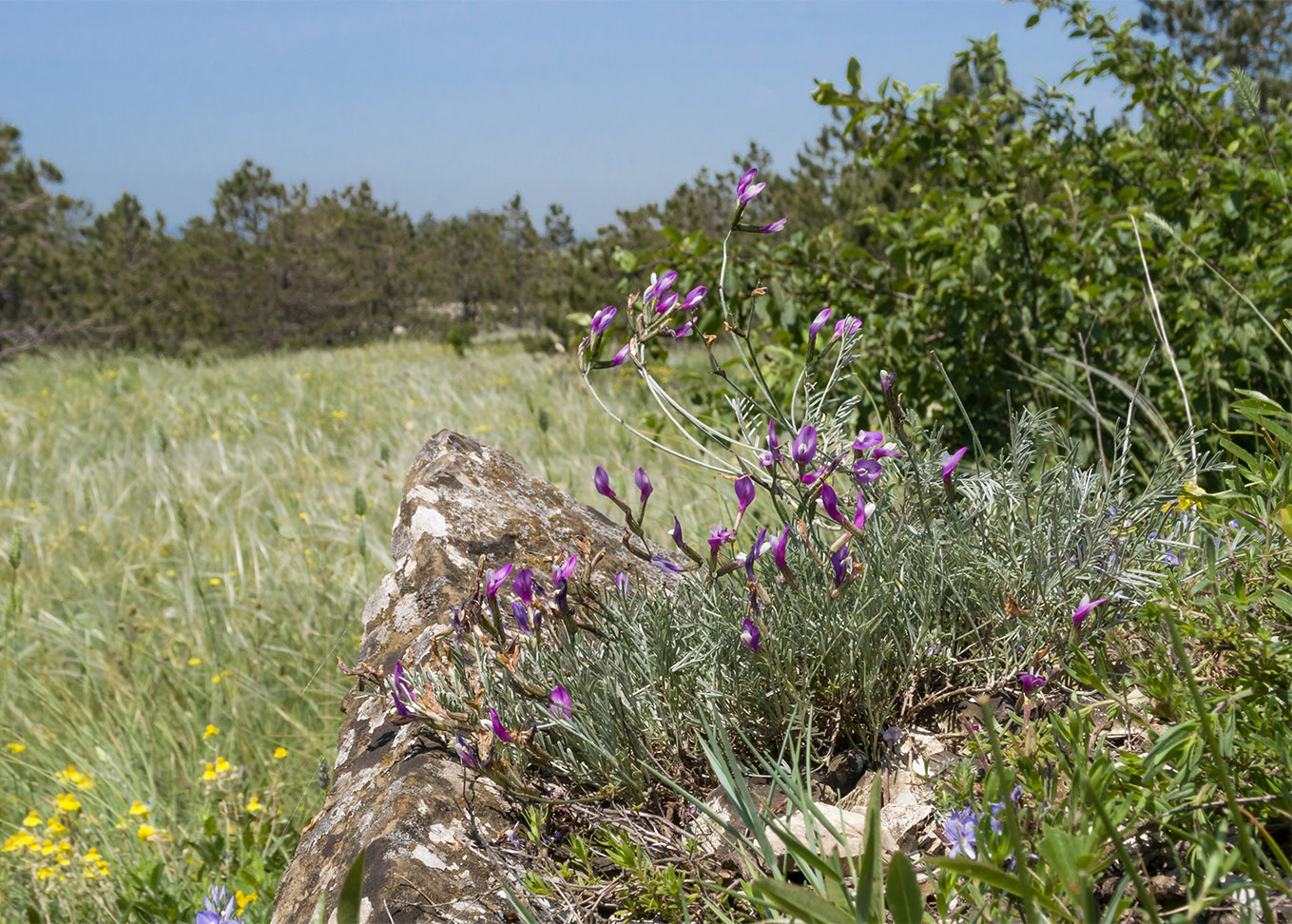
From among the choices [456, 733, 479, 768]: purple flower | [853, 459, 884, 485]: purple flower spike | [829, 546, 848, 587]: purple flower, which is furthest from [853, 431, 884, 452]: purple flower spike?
[456, 733, 479, 768]: purple flower

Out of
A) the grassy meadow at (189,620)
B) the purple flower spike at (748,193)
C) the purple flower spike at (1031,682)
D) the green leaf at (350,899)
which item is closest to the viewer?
the green leaf at (350,899)

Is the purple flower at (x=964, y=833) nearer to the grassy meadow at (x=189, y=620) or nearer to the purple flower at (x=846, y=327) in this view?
the purple flower at (x=846, y=327)

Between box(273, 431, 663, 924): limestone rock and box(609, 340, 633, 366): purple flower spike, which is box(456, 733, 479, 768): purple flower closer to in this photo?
box(273, 431, 663, 924): limestone rock

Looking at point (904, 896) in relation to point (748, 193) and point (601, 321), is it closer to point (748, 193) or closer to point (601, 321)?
point (601, 321)

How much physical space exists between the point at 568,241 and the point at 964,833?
2223 centimetres

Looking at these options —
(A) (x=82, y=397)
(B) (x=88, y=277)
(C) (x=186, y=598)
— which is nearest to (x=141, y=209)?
(B) (x=88, y=277)

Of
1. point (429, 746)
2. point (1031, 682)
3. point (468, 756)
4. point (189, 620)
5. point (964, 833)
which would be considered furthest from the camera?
point (189, 620)

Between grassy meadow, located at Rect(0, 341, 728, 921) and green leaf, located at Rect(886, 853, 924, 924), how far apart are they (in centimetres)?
150

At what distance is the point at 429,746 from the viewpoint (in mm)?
1273

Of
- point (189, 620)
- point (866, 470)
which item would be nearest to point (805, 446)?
point (866, 470)

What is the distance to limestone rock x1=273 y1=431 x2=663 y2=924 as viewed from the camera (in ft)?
3.43

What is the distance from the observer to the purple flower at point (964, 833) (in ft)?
2.92

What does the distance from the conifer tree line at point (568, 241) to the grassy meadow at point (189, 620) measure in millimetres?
1384

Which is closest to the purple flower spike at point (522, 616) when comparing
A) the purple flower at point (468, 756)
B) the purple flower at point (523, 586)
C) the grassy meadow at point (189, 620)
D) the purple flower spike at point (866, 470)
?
the purple flower at point (523, 586)
